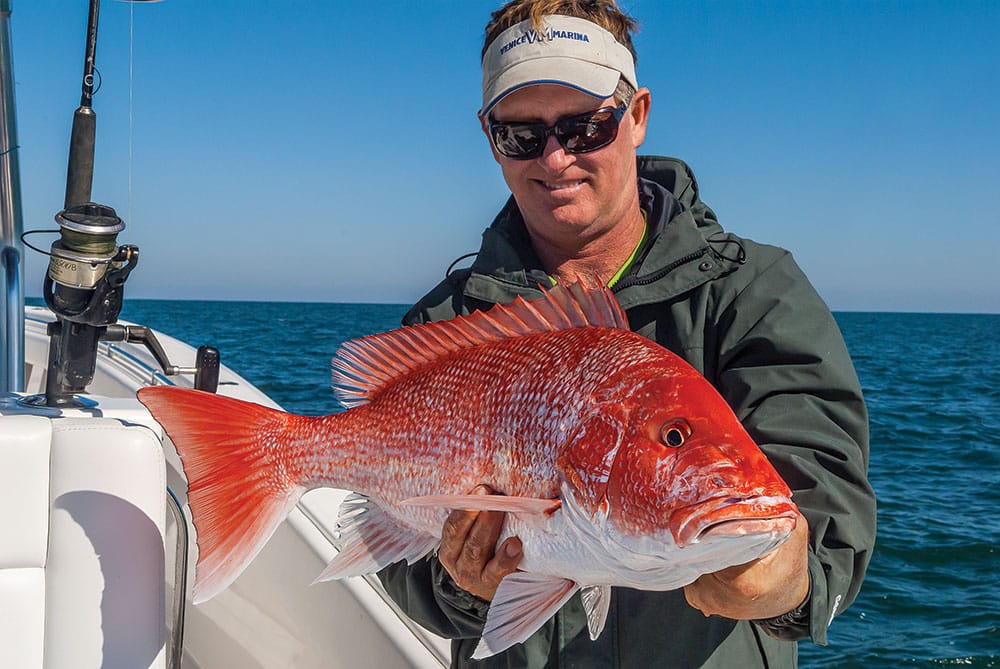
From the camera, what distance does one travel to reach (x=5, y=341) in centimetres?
347

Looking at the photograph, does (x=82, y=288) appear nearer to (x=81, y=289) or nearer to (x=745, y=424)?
(x=81, y=289)

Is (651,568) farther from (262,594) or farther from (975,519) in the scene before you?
(975,519)

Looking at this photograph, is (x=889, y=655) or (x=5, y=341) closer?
(x=5, y=341)

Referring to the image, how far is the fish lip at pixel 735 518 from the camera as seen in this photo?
46.4 inches

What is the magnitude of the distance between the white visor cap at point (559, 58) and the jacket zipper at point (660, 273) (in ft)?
1.40

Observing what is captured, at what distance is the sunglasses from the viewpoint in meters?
2.07

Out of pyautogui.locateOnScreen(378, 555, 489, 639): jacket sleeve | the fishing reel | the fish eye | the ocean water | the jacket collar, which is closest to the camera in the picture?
the fish eye

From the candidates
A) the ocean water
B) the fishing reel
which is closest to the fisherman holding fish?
the fishing reel

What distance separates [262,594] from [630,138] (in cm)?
202

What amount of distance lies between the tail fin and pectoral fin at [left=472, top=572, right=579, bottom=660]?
21.3 inches

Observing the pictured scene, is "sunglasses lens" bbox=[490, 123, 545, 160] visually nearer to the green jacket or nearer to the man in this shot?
the man

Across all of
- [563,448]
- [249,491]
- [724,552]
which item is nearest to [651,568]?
[724,552]

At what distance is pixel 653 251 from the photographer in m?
2.01

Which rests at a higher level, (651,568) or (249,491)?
(651,568)
